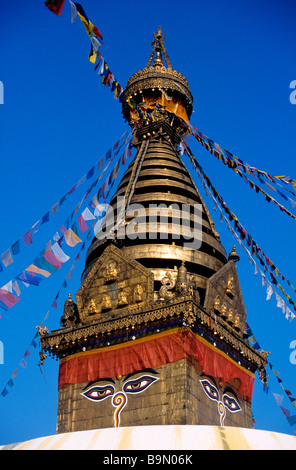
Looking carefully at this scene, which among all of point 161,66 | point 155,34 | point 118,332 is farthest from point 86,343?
point 155,34

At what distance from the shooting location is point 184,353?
13859 mm

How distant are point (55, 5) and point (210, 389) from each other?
908 centimetres

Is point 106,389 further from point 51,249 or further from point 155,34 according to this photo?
point 155,34

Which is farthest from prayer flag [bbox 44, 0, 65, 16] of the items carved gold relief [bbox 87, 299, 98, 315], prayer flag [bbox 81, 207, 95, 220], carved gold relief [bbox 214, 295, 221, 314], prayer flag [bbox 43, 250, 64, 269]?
carved gold relief [bbox 214, 295, 221, 314]

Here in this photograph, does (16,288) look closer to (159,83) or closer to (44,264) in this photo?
(44,264)

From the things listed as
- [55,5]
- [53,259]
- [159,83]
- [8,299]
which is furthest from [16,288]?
[159,83]

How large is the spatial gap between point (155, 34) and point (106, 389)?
16.6m

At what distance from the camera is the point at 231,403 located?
1507 cm

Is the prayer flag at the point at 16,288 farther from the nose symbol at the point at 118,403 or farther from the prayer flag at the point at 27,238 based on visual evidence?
the nose symbol at the point at 118,403

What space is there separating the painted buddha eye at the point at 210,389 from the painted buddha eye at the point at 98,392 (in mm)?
2139

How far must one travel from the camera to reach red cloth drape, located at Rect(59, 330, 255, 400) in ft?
46.1

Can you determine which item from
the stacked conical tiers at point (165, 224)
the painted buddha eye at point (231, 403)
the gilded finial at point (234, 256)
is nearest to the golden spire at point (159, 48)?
the stacked conical tiers at point (165, 224)

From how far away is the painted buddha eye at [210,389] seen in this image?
14216mm

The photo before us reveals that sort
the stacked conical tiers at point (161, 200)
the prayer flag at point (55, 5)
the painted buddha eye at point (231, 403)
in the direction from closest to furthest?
the prayer flag at point (55, 5) < the painted buddha eye at point (231, 403) < the stacked conical tiers at point (161, 200)
